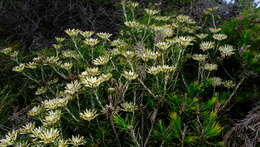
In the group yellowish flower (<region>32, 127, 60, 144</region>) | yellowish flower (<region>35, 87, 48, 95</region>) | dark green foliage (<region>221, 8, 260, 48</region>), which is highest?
dark green foliage (<region>221, 8, 260, 48</region>)

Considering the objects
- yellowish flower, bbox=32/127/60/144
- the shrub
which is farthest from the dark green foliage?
yellowish flower, bbox=32/127/60/144

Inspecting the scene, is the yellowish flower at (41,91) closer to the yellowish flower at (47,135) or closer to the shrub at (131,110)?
the shrub at (131,110)

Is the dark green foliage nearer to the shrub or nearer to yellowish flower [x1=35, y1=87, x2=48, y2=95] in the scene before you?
the shrub

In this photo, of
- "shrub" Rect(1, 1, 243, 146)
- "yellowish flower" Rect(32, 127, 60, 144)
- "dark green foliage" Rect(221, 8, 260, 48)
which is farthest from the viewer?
"dark green foliage" Rect(221, 8, 260, 48)

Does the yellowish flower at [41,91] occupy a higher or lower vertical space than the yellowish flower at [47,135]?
lower

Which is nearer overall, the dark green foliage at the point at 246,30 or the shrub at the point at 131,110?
the shrub at the point at 131,110

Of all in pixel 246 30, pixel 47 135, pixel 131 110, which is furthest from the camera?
pixel 246 30

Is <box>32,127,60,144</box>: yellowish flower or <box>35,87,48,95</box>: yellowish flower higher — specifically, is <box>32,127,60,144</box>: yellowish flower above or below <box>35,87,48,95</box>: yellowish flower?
above

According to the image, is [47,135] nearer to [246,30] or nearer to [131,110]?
[131,110]

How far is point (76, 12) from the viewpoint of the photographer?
435 centimetres

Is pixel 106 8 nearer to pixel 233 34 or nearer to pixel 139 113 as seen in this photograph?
pixel 233 34

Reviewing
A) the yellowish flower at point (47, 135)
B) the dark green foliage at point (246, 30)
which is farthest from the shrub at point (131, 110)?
the dark green foliage at point (246, 30)

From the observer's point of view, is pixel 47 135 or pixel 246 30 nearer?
pixel 47 135

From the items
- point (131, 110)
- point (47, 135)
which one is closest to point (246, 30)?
point (131, 110)
